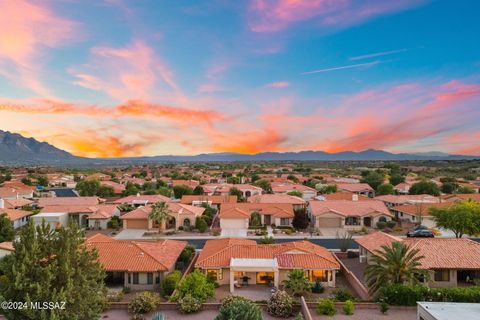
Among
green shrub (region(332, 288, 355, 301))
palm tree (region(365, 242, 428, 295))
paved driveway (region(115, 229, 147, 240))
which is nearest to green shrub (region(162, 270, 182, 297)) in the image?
green shrub (region(332, 288, 355, 301))

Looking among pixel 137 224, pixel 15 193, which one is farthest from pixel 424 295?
pixel 15 193

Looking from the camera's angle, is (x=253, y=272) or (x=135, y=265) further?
(x=253, y=272)

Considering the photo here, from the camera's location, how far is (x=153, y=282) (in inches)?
1188

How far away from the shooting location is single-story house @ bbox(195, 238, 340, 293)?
2957 cm

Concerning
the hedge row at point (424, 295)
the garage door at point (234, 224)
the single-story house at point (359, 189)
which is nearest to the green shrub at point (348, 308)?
the hedge row at point (424, 295)

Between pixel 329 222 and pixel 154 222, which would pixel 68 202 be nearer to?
pixel 154 222

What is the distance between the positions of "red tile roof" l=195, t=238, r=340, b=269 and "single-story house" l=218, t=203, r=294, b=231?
63.5 feet

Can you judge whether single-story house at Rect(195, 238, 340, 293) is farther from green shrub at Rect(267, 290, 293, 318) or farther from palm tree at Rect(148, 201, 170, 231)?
palm tree at Rect(148, 201, 170, 231)

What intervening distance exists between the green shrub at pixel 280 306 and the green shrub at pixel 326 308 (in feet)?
6.14

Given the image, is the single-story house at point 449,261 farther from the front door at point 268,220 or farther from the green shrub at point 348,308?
the front door at point 268,220

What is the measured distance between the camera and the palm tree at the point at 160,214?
52.3 meters

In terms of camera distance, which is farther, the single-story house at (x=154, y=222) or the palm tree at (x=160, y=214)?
the single-story house at (x=154, y=222)

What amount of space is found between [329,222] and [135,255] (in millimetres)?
32612

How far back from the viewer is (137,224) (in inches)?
2181
